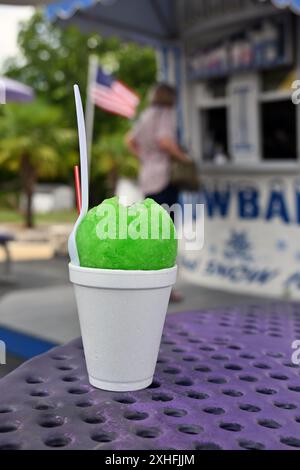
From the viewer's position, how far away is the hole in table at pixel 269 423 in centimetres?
129

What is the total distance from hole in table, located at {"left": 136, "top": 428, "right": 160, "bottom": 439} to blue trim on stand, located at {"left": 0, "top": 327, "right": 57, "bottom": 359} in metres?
2.43

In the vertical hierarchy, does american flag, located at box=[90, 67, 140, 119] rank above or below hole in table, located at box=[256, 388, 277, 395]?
above

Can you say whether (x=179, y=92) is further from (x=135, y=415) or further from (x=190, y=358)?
(x=135, y=415)

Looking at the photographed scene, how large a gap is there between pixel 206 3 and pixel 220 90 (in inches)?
29.7

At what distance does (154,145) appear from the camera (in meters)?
4.41

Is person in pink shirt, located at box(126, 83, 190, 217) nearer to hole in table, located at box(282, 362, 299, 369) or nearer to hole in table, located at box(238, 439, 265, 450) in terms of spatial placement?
hole in table, located at box(282, 362, 299, 369)

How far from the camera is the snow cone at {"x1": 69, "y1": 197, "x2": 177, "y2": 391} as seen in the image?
4.67 feet

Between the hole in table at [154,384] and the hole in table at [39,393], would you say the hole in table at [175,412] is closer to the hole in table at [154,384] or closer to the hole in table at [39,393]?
Result: the hole in table at [154,384]

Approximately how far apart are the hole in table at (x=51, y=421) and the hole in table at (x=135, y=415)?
139 mm

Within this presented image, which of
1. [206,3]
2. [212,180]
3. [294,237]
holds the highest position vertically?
[206,3]

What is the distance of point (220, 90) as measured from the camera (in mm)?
5477

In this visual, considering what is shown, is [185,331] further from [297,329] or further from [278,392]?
[278,392]

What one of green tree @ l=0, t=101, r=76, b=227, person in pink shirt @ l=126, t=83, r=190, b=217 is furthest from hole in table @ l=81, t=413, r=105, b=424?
green tree @ l=0, t=101, r=76, b=227

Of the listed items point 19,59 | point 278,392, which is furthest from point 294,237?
point 19,59
